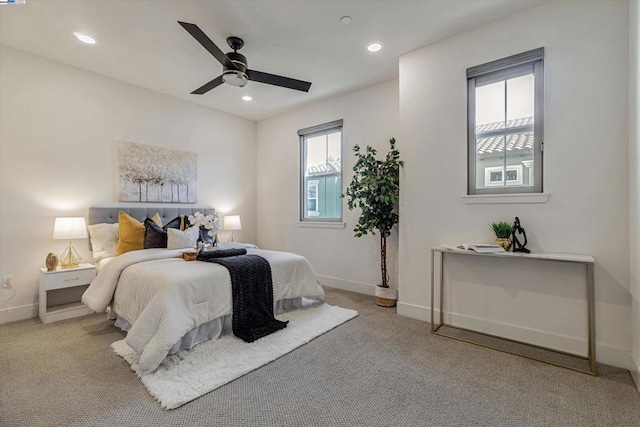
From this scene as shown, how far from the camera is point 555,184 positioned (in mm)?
2420

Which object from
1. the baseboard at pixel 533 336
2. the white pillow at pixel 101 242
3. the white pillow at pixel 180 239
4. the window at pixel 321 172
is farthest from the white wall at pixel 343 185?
the white pillow at pixel 101 242

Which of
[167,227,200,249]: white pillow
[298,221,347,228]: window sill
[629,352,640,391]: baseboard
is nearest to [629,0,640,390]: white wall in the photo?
[629,352,640,391]: baseboard

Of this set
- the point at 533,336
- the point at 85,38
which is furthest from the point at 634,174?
the point at 85,38

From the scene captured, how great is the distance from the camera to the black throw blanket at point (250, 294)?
2668 millimetres

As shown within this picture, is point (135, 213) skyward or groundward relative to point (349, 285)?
skyward

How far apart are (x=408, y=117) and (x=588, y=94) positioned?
1471mm

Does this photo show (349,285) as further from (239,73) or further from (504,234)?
(239,73)

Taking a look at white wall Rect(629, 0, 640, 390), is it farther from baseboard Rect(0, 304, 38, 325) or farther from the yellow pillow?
baseboard Rect(0, 304, 38, 325)

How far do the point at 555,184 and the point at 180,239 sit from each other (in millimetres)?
3776

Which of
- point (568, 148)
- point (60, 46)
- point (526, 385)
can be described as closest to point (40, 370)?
point (60, 46)

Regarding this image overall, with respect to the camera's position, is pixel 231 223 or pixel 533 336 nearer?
pixel 533 336

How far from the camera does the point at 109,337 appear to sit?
106 inches

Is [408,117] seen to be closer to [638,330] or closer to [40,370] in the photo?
[638,330]

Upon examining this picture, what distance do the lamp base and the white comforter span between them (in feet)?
2.02
